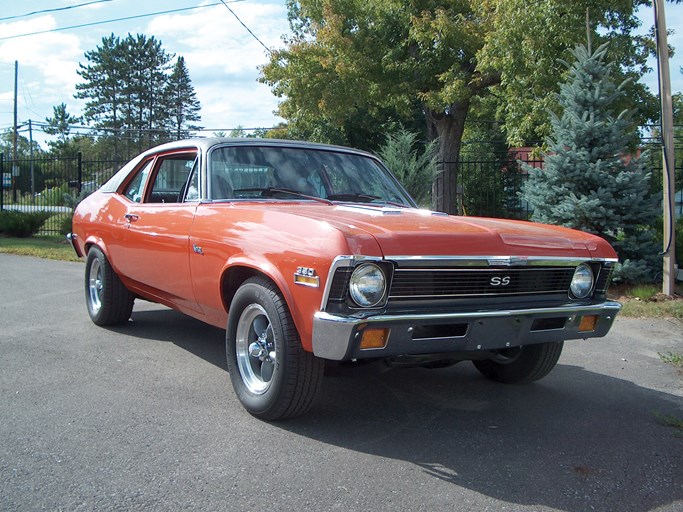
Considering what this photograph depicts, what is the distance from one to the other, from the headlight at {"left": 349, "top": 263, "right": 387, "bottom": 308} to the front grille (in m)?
0.07

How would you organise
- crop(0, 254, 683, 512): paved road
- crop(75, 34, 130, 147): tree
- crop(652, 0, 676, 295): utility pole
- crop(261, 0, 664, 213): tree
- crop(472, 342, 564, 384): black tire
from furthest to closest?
crop(75, 34, 130, 147): tree
crop(261, 0, 664, 213): tree
crop(652, 0, 676, 295): utility pole
crop(472, 342, 564, 384): black tire
crop(0, 254, 683, 512): paved road

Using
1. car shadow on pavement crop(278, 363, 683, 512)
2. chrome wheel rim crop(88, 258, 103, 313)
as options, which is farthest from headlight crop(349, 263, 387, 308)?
chrome wheel rim crop(88, 258, 103, 313)

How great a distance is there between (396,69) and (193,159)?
1354 cm

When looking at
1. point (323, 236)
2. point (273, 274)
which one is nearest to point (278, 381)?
point (273, 274)

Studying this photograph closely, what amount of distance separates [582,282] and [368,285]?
4.85ft

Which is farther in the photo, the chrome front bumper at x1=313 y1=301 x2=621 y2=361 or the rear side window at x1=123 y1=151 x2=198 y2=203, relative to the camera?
the rear side window at x1=123 y1=151 x2=198 y2=203

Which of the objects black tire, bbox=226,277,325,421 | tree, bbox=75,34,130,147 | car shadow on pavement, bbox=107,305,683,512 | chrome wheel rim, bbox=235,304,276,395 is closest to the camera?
car shadow on pavement, bbox=107,305,683,512

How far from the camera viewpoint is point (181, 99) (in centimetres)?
Answer: 6631

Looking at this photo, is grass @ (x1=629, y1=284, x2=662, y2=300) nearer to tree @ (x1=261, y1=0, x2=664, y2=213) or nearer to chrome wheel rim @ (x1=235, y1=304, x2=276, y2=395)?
tree @ (x1=261, y1=0, x2=664, y2=213)

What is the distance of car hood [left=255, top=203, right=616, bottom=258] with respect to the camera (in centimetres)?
334

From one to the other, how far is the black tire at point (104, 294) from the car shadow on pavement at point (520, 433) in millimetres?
2358

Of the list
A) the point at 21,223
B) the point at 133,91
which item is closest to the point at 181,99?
the point at 133,91

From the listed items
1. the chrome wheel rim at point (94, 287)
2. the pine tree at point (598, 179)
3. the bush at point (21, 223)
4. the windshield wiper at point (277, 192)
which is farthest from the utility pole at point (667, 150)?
the bush at point (21, 223)

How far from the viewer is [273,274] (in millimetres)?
3568
